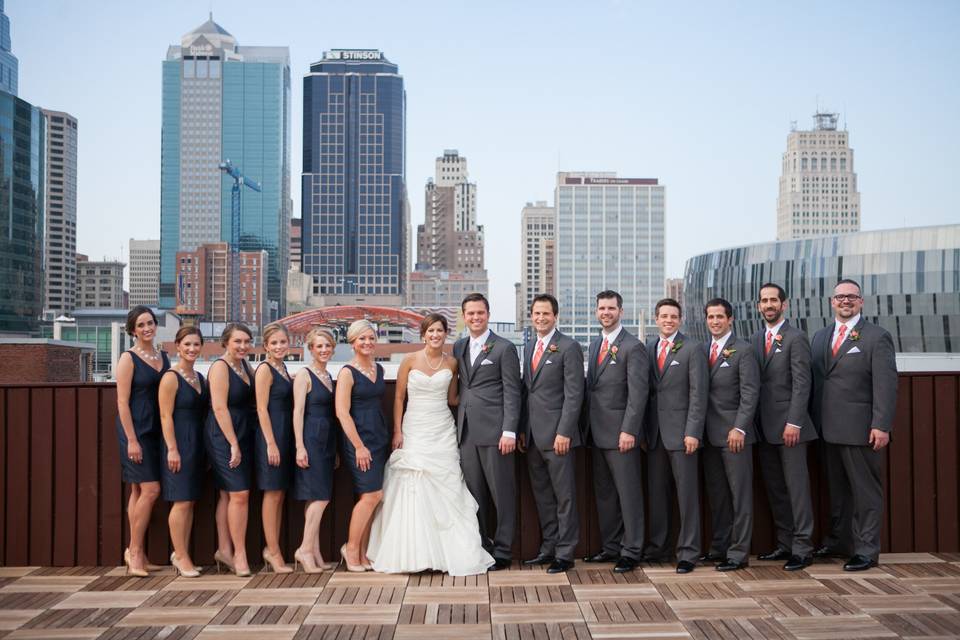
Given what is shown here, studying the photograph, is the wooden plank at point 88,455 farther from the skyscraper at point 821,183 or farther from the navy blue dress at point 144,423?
the skyscraper at point 821,183

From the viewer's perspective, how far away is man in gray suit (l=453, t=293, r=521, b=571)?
17.1 feet

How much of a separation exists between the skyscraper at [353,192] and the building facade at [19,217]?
210ft

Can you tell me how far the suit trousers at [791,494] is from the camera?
5176 millimetres

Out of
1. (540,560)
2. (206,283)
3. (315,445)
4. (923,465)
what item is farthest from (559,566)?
(206,283)

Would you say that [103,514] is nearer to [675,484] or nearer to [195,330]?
[195,330]

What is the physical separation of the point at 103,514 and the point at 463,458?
2191 mm

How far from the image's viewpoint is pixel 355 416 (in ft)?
17.0

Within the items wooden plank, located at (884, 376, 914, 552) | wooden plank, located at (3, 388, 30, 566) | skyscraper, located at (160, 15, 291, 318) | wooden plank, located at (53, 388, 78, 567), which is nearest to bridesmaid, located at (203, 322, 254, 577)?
wooden plank, located at (53, 388, 78, 567)

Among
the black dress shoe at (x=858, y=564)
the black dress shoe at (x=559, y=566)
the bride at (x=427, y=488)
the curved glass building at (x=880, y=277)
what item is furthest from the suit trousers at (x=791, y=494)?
the curved glass building at (x=880, y=277)

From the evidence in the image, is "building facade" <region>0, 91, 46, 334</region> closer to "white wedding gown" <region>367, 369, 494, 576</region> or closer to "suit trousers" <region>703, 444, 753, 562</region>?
"white wedding gown" <region>367, 369, 494, 576</region>

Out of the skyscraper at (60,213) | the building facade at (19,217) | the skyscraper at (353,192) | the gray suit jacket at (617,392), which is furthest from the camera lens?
the skyscraper at (353,192)

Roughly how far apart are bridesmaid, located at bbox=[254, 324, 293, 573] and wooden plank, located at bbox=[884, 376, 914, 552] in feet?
12.1

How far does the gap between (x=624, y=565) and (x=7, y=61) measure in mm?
208569

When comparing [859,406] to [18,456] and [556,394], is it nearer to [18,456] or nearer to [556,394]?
[556,394]
